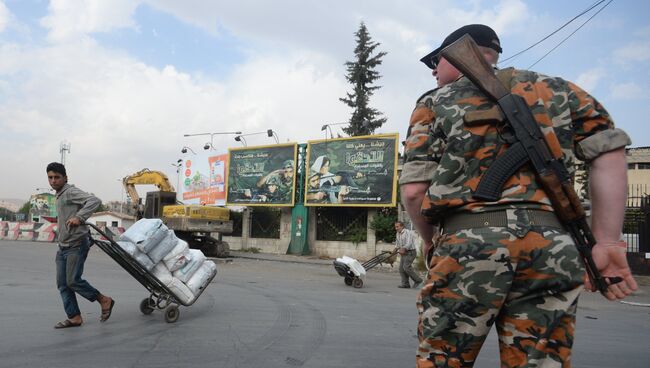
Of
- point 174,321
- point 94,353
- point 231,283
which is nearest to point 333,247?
point 231,283

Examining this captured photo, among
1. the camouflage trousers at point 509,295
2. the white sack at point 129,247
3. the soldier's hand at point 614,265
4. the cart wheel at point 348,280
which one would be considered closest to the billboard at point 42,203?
the cart wheel at point 348,280

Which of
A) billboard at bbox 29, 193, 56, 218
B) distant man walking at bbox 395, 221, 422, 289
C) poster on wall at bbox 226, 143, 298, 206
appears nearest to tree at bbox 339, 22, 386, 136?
poster on wall at bbox 226, 143, 298, 206

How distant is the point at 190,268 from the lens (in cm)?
621

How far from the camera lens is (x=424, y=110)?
6.70 ft

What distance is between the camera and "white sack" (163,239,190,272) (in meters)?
6.01

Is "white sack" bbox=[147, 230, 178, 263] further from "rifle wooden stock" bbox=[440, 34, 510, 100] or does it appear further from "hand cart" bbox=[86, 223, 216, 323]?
"rifle wooden stock" bbox=[440, 34, 510, 100]

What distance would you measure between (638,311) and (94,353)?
8595 mm

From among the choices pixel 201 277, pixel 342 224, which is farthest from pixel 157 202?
pixel 201 277

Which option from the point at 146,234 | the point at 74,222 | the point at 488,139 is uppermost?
the point at 488,139

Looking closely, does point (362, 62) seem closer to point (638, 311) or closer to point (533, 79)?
point (638, 311)

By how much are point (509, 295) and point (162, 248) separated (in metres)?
4.96

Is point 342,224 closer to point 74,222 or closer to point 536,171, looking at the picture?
point 74,222

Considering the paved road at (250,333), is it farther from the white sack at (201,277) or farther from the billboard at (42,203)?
the billboard at (42,203)

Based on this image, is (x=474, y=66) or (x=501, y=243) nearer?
(x=501, y=243)
